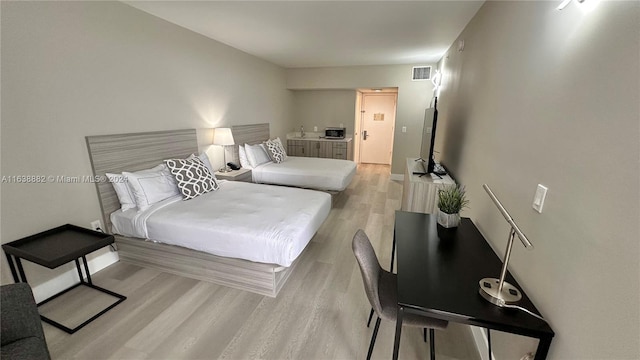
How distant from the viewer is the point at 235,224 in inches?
88.1

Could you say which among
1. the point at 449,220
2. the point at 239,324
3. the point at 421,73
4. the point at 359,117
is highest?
the point at 421,73

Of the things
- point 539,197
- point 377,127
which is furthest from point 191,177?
point 377,127

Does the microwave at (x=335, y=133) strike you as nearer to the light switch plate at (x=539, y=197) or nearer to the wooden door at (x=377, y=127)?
the wooden door at (x=377, y=127)

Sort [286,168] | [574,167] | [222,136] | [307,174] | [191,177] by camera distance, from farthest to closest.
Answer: [286,168], [307,174], [222,136], [191,177], [574,167]

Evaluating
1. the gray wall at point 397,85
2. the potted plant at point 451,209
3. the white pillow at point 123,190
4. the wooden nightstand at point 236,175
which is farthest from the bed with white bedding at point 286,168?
the potted plant at point 451,209

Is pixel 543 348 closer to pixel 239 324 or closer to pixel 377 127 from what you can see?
pixel 239 324

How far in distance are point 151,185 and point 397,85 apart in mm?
5020

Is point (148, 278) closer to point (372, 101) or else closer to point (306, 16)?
point (306, 16)

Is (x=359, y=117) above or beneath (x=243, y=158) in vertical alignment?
above

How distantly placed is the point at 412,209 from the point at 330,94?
4.59 meters

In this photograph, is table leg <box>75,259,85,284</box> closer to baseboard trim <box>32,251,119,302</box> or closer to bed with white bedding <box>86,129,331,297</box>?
baseboard trim <box>32,251,119,302</box>

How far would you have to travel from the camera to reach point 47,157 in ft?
6.96

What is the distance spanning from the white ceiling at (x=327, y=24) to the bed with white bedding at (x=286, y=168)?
1.59 meters

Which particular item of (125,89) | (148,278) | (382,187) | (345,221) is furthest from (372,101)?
(148,278)
